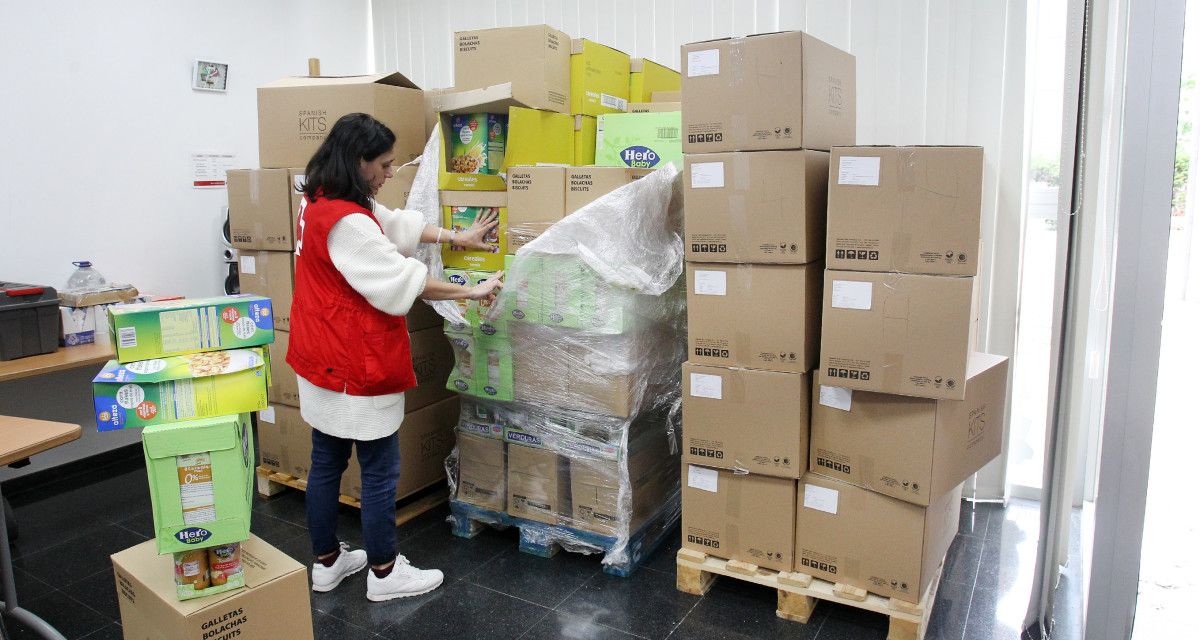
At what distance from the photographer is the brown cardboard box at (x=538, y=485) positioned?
2824mm

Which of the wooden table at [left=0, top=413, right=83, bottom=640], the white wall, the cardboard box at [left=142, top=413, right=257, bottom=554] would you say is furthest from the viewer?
the white wall

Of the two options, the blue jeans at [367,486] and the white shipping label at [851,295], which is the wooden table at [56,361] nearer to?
the blue jeans at [367,486]

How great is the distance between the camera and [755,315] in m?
2.38

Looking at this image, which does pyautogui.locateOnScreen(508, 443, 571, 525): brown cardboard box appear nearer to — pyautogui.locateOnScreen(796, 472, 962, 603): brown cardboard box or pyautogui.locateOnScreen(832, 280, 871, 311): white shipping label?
pyautogui.locateOnScreen(796, 472, 962, 603): brown cardboard box

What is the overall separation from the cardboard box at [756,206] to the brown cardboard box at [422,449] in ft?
4.59

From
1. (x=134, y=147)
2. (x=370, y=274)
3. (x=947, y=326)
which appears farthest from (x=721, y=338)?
(x=134, y=147)

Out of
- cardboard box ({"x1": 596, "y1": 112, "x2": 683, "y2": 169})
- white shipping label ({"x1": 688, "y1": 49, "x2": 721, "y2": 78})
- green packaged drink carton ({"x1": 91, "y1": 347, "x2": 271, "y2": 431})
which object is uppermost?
white shipping label ({"x1": 688, "y1": 49, "x2": 721, "y2": 78})

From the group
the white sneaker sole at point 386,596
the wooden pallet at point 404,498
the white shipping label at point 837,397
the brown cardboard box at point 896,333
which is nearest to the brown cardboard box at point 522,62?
the brown cardboard box at point 896,333

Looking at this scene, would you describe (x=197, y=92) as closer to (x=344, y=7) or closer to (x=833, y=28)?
(x=344, y=7)

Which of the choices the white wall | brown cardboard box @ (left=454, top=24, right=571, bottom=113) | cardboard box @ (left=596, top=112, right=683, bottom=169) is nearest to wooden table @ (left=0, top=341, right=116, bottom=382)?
the white wall

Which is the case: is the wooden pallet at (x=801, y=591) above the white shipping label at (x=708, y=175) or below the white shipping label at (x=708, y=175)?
below

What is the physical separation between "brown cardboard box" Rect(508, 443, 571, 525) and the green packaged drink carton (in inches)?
46.0

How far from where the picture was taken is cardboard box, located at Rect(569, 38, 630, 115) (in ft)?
10.2

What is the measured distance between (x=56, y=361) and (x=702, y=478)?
101 inches
